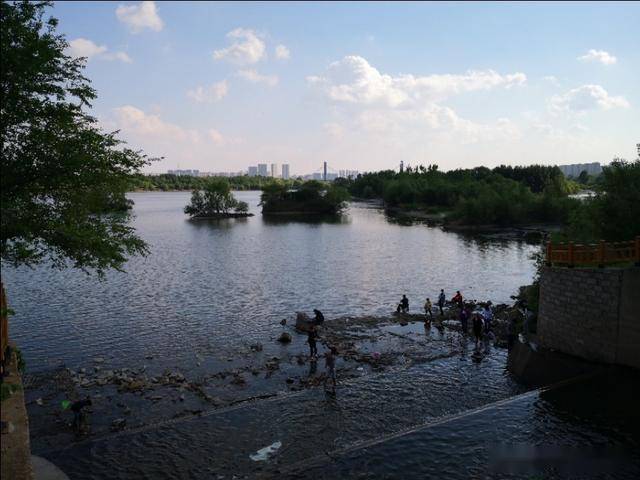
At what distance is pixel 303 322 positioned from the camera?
36000mm

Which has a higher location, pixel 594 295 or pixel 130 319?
pixel 594 295

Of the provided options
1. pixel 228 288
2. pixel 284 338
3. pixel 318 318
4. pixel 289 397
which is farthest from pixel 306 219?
pixel 289 397

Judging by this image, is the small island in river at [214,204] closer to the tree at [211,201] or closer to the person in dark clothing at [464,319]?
the tree at [211,201]

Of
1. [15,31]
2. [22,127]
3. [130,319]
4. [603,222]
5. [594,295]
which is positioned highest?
[15,31]

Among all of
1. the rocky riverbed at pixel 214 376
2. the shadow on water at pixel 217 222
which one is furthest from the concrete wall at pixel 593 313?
the shadow on water at pixel 217 222

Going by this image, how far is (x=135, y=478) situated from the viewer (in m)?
16.7

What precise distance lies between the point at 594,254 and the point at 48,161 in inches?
887

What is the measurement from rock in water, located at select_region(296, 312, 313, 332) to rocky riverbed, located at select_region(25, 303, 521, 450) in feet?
1.80

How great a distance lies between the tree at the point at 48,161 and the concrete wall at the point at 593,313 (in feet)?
63.7

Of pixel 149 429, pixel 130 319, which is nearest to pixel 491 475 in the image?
pixel 149 429

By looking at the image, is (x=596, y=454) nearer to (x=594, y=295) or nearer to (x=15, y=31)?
(x=594, y=295)

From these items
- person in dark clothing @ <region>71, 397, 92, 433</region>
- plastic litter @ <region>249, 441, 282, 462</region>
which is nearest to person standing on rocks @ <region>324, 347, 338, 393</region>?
plastic litter @ <region>249, 441, 282, 462</region>

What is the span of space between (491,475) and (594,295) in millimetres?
10955

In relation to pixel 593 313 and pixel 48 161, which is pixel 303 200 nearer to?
pixel 593 313
